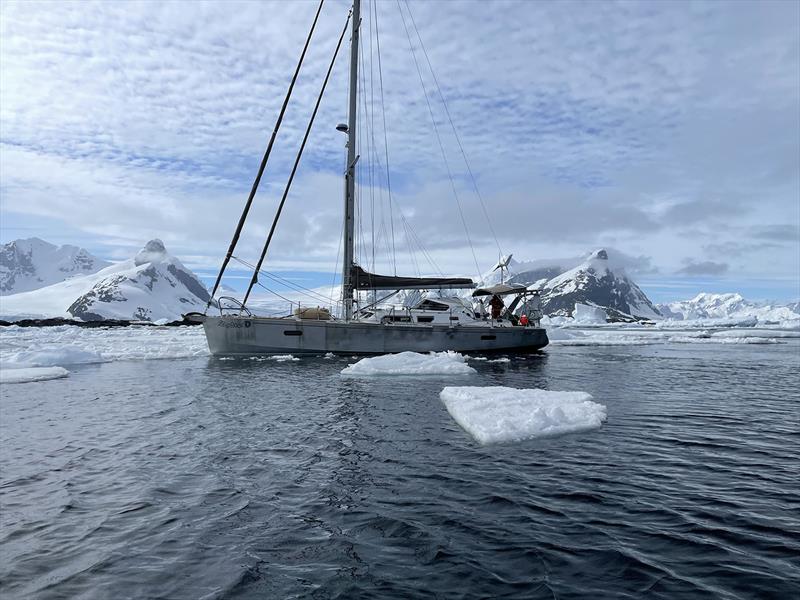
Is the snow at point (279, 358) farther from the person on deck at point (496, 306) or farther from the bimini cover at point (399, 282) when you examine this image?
the person on deck at point (496, 306)

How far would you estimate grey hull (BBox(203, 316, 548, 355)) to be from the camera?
28.1 meters

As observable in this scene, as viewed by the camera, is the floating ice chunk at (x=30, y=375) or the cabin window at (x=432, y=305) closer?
the floating ice chunk at (x=30, y=375)

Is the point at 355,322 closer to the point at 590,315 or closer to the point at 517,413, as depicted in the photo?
the point at 517,413

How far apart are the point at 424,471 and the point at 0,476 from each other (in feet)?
22.4

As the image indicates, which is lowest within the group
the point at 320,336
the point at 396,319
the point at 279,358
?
the point at 279,358

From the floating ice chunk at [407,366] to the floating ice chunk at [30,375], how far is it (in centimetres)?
1239

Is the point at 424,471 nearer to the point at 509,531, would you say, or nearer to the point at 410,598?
the point at 509,531

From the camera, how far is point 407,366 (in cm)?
2209

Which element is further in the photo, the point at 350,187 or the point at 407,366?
the point at 350,187

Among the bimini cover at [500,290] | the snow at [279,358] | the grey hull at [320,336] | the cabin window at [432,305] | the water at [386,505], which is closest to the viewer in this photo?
the water at [386,505]

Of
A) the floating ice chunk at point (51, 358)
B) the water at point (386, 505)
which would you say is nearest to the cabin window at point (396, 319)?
the water at point (386, 505)

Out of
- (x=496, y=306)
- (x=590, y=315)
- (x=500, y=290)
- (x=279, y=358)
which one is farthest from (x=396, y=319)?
(x=590, y=315)

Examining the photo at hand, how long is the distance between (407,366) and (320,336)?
8.26 metres

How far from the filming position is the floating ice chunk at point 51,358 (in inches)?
995
